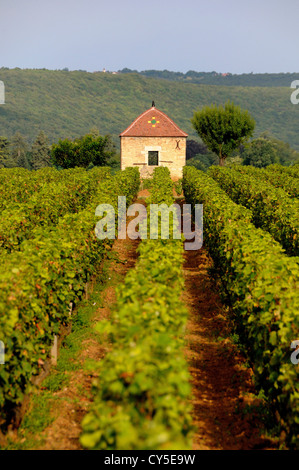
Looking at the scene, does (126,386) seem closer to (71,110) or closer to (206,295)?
(206,295)

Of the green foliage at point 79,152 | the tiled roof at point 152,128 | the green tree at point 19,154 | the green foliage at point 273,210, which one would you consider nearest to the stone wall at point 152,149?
the tiled roof at point 152,128

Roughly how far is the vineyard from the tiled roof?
2873 centimetres

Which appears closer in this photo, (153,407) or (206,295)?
(153,407)

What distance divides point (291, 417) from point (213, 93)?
7618 inches

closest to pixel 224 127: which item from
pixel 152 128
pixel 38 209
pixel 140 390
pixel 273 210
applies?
pixel 152 128

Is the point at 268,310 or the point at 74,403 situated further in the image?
the point at 74,403

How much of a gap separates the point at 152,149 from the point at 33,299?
34507mm

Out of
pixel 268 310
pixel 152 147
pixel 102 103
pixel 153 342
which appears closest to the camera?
pixel 153 342

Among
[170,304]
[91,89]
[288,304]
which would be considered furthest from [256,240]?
[91,89]

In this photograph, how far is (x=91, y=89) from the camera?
560 feet

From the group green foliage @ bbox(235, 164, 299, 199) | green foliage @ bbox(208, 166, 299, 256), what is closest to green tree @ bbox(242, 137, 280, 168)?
green foliage @ bbox(235, 164, 299, 199)

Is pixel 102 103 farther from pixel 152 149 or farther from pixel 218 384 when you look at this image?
pixel 218 384

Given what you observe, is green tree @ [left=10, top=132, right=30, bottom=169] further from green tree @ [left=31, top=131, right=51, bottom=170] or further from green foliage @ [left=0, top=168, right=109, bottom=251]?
green foliage @ [left=0, top=168, right=109, bottom=251]

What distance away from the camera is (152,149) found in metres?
40.9
